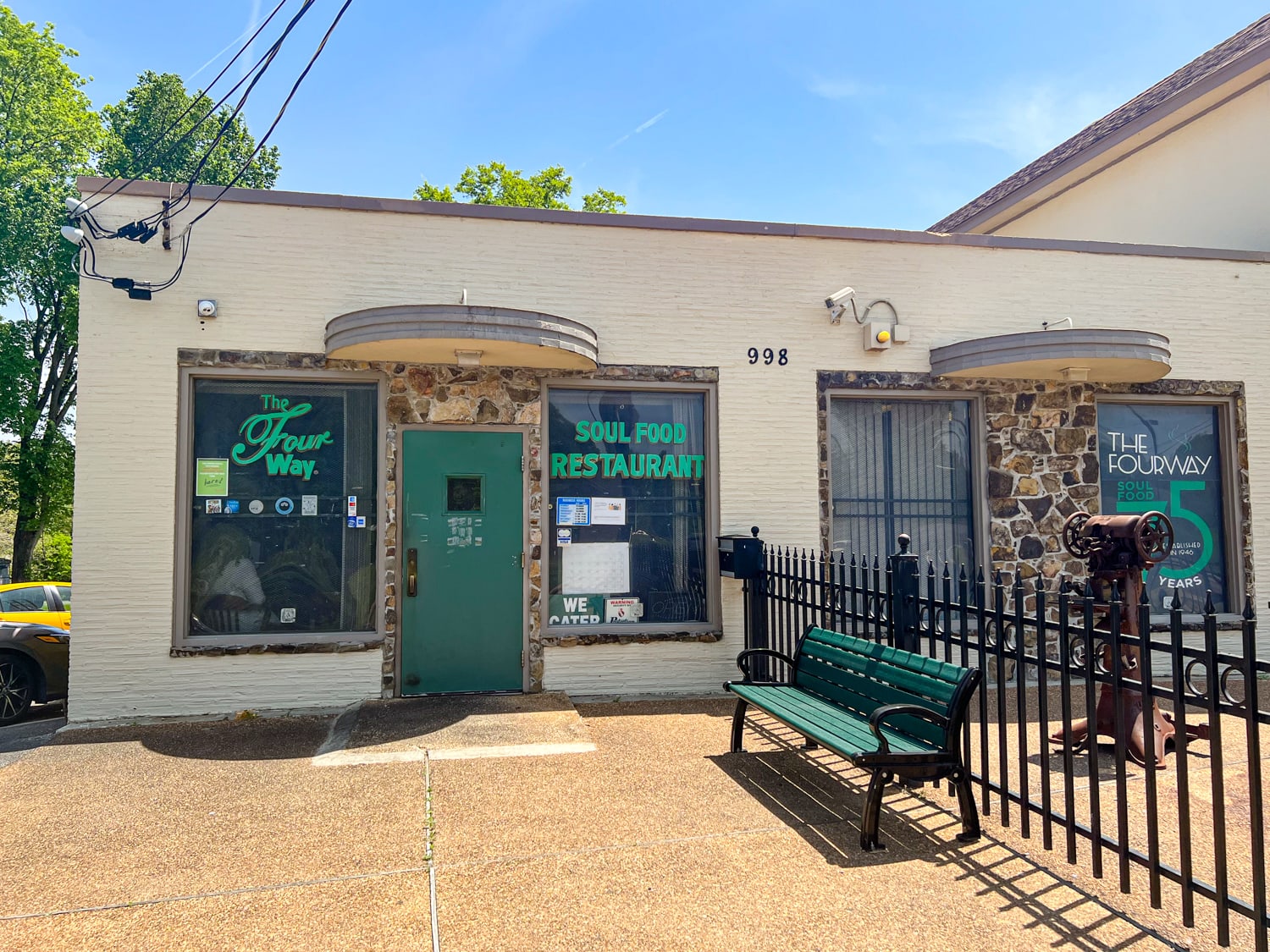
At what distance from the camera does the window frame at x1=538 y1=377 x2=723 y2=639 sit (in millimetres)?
7145

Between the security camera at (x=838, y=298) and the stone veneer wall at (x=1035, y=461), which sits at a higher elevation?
the security camera at (x=838, y=298)

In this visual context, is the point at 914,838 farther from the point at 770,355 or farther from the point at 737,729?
the point at 770,355

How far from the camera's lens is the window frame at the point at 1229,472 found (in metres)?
8.27

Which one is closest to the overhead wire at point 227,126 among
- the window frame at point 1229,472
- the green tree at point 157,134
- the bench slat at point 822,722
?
the bench slat at point 822,722

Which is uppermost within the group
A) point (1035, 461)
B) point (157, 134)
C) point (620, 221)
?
point (157, 134)

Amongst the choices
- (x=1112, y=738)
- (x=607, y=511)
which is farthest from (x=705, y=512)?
(x=1112, y=738)

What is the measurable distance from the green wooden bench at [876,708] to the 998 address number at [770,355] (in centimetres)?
297

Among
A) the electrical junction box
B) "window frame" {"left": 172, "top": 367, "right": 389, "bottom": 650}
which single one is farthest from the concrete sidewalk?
the electrical junction box

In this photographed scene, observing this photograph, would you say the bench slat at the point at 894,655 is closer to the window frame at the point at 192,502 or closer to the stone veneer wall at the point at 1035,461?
the stone veneer wall at the point at 1035,461

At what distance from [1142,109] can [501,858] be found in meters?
12.9

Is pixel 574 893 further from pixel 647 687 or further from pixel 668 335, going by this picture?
pixel 668 335

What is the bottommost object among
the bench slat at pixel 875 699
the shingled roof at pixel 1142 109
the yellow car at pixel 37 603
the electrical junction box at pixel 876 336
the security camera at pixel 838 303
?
the bench slat at pixel 875 699

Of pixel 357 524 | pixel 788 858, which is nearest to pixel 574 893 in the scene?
pixel 788 858

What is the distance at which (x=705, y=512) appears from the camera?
751 cm
